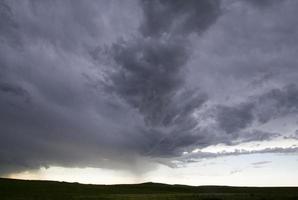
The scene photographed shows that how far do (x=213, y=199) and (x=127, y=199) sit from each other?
67.9 feet

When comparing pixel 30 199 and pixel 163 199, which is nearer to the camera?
pixel 30 199

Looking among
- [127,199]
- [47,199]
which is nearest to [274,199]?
[127,199]

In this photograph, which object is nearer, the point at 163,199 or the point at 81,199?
the point at 81,199

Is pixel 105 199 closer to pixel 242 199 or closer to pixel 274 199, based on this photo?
pixel 242 199

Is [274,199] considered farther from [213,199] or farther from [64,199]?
[64,199]

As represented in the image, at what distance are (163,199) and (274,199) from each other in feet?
85.5

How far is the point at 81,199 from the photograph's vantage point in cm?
7144

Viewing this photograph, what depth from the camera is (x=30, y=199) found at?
69812mm

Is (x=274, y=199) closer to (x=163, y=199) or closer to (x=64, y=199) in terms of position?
(x=163, y=199)

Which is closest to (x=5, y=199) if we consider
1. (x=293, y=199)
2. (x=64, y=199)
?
(x=64, y=199)

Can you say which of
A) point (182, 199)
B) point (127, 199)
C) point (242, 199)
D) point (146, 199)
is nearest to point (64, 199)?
point (127, 199)

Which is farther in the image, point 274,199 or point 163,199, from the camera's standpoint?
point 163,199

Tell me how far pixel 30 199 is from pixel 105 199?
1699cm

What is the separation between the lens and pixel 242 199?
74.0 metres
